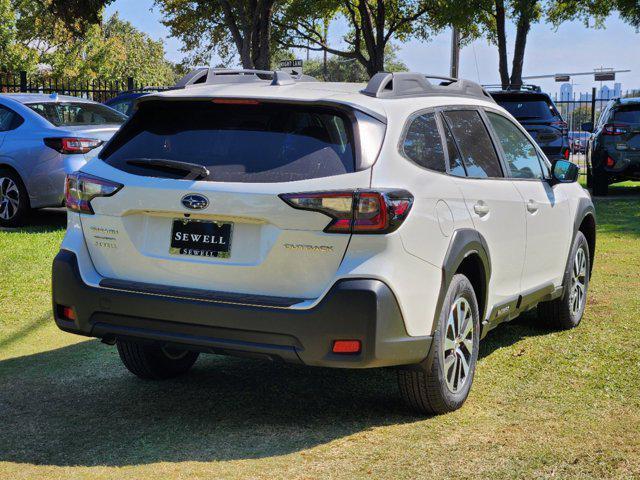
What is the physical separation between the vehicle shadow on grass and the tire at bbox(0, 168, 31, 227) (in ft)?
21.0

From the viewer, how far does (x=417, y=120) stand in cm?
491

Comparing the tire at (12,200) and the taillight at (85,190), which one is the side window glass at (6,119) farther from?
the taillight at (85,190)

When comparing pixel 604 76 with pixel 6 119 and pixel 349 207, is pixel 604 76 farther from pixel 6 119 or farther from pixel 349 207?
pixel 349 207

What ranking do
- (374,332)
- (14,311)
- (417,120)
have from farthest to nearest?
1. (14,311)
2. (417,120)
3. (374,332)

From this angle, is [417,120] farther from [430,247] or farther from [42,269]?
[42,269]

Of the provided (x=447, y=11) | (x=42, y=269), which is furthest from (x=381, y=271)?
(x=447, y=11)

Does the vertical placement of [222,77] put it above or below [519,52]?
below

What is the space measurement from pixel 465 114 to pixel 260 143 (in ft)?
5.52

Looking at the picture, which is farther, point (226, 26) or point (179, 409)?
point (226, 26)

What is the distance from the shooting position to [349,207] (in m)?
4.23

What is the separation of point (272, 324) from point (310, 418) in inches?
34.6

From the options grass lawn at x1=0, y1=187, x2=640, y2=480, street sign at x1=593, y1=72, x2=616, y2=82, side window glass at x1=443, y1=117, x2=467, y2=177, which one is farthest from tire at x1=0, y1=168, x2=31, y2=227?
street sign at x1=593, y1=72, x2=616, y2=82

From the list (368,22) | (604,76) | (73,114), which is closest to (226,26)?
(368,22)

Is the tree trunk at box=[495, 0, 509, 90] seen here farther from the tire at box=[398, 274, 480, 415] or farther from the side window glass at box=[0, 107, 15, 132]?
the tire at box=[398, 274, 480, 415]
